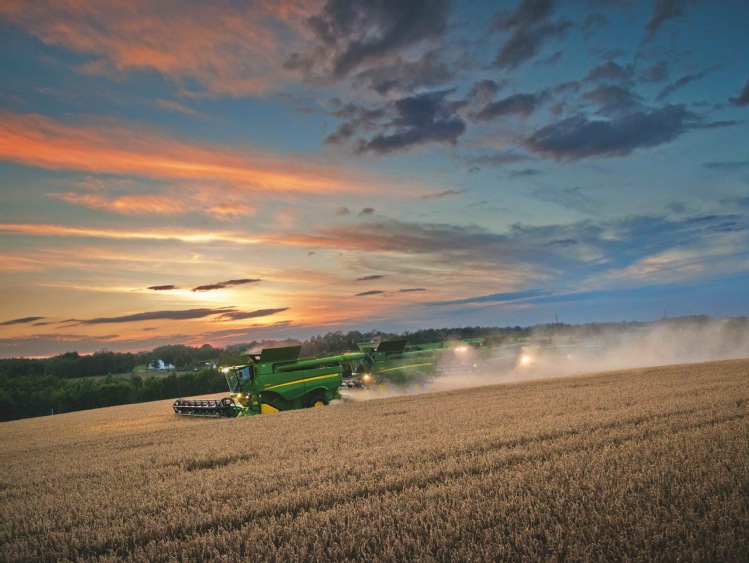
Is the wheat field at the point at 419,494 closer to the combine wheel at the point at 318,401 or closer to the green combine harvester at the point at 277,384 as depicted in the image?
the green combine harvester at the point at 277,384

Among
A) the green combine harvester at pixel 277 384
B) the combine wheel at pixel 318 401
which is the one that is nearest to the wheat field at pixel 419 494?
the green combine harvester at pixel 277 384

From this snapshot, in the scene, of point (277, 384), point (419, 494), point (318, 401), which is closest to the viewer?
point (419, 494)

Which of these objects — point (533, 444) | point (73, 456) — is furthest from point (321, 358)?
point (533, 444)

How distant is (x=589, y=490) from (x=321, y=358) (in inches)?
736

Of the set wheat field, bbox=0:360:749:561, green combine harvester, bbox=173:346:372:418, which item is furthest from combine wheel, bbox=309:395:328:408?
Answer: wheat field, bbox=0:360:749:561

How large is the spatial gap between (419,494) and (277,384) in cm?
1624

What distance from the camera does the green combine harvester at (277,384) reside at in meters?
21.3

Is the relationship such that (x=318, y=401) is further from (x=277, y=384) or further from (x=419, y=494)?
(x=419, y=494)

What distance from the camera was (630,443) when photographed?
27.9 feet

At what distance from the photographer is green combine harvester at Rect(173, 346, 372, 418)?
2130cm

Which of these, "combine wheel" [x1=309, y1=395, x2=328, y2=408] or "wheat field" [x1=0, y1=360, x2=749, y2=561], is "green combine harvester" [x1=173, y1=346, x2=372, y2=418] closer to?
"combine wheel" [x1=309, y1=395, x2=328, y2=408]

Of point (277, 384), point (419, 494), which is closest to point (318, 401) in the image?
point (277, 384)

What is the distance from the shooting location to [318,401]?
22875 millimetres

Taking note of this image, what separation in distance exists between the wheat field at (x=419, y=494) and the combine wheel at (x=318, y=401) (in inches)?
393
